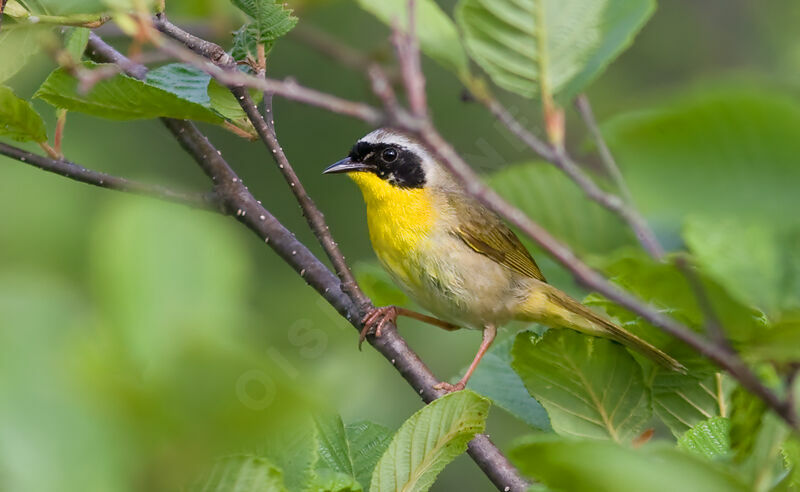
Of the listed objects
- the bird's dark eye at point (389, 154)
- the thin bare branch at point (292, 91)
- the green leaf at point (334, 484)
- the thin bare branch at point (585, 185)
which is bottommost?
the green leaf at point (334, 484)

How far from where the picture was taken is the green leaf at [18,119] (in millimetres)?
1997

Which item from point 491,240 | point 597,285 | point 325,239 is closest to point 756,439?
point 597,285

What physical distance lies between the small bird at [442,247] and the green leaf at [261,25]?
1.58 metres

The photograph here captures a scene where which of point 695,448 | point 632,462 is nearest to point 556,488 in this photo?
point 632,462

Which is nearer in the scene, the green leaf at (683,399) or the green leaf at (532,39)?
the green leaf at (532,39)

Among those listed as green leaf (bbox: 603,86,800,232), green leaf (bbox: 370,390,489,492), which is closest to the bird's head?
green leaf (bbox: 370,390,489,492)

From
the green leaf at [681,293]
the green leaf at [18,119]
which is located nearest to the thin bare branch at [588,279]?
the green leaf at [681,293]

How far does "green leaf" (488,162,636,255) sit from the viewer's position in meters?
2.92

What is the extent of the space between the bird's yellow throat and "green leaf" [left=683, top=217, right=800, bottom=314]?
2608 mm

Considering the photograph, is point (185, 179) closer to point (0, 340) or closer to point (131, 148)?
point (131, 148)

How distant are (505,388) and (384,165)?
75.7 inches

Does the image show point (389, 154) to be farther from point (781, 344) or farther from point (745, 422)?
point (781, 344)

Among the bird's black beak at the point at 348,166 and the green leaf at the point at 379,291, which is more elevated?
the bird's black beak at the point at 348,166

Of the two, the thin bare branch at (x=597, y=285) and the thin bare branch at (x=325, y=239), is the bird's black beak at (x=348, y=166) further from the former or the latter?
the thin bare branch at (x=597, y=285)
